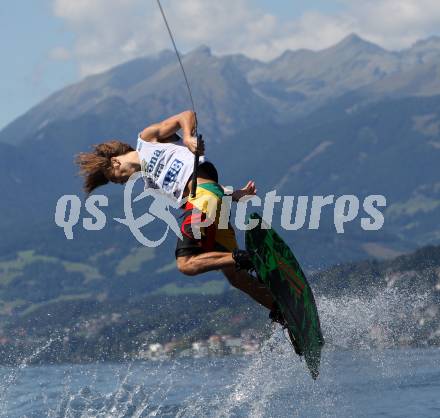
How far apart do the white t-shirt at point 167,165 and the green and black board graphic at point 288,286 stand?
1058 millimetres

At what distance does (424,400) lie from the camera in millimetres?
27344

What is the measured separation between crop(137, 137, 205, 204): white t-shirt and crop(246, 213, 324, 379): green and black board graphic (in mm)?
1058

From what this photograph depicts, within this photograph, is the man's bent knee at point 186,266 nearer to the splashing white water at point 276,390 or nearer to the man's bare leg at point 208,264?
the man's bare leg at point 208,264

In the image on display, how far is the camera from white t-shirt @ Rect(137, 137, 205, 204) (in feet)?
43.2

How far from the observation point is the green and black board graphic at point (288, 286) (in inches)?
528

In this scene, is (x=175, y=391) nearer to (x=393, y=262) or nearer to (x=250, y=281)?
(x=250, y=281)

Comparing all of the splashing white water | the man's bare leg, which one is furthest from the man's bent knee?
the splashing white water

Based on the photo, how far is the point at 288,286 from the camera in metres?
13.7

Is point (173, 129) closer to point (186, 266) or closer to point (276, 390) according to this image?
point (186, 266)

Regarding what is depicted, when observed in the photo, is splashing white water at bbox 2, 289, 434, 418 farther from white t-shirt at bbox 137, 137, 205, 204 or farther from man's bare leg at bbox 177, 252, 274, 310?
white t-shirt at bbox 137, 137, 205, 204

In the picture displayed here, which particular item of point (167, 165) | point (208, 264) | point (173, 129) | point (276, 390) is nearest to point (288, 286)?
point (208, 264)

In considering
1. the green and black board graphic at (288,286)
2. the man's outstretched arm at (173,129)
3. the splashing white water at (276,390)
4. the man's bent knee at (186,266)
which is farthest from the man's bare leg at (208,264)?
the splashing white water at (276,390)

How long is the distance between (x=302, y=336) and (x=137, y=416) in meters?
12.7

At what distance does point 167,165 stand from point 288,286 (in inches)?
87.3
